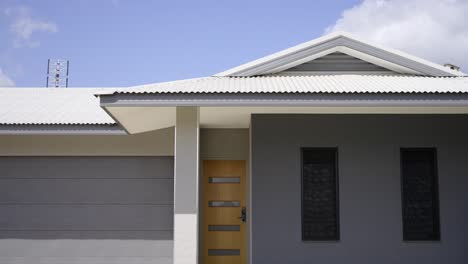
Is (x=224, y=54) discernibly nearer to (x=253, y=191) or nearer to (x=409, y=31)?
(x=253, y=191)

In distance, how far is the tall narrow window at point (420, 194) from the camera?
916cm

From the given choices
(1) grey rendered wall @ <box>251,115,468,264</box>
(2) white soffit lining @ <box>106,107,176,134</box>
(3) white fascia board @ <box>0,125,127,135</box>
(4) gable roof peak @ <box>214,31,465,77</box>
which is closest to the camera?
(2) white soffit lining @ <box>106,107,176,134</box>

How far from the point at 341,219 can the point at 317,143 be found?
4.44 ft

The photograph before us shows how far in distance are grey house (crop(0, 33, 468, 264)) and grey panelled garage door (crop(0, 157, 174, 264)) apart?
27 millimetres

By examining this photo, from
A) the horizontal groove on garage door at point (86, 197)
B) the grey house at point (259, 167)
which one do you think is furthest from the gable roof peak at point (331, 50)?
the horizontal groove on garage door at point (86, 197)

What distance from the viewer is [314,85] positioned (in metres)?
8.14

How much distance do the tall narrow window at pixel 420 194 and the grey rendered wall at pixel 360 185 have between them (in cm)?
17

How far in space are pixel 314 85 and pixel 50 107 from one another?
670 cm

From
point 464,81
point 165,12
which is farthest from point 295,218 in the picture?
point 165,12

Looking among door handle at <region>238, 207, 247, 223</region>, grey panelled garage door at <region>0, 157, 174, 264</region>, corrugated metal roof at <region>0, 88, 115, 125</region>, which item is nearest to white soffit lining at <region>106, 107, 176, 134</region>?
corrugated metal roof at <region>0, 88, 115, 125</region>

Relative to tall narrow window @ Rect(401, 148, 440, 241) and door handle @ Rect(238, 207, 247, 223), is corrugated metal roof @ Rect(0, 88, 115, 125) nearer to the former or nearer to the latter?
door handle @ Rect(238, 207, 247, 223)

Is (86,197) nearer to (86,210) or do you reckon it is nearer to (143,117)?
(86,210)

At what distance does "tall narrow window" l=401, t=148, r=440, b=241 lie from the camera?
30.0 ft

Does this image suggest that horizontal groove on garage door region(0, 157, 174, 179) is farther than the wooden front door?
No
